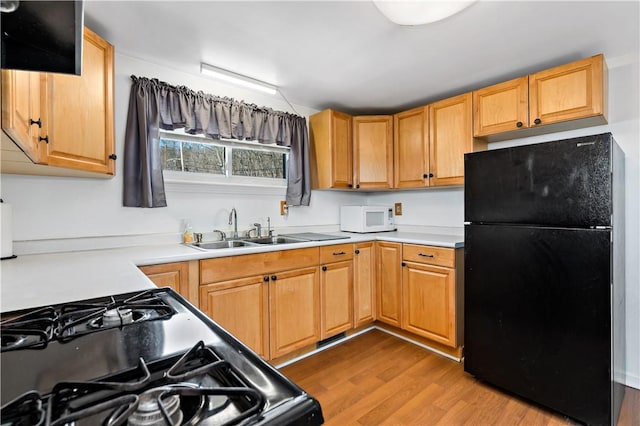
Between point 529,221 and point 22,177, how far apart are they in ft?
9.65

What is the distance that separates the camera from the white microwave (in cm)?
304

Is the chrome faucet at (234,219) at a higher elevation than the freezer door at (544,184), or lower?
lower

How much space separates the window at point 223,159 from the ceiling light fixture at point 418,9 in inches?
61.6

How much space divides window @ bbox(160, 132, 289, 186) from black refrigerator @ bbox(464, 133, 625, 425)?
166cm

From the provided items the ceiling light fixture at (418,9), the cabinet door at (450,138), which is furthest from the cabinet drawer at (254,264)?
the ceiling light fixture at (418,9)

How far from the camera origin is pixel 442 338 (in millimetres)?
2371

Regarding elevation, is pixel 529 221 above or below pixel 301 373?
above

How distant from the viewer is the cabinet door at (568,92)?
6.28ft

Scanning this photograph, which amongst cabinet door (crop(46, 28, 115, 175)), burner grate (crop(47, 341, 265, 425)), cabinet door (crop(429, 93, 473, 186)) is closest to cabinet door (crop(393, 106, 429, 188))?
cabinet door (crop(429, 93, 473, 186))

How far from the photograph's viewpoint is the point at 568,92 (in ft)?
6.63

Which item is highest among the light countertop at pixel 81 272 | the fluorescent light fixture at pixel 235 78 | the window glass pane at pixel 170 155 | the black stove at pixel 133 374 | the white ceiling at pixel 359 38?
the white ceiling at pixel 359 38

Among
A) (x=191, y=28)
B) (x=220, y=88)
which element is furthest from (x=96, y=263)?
(x=220, y=88)

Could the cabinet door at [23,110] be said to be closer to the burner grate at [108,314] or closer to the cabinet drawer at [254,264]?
the burner grate at [108,314]

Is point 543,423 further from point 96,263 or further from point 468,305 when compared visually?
point 96,263
